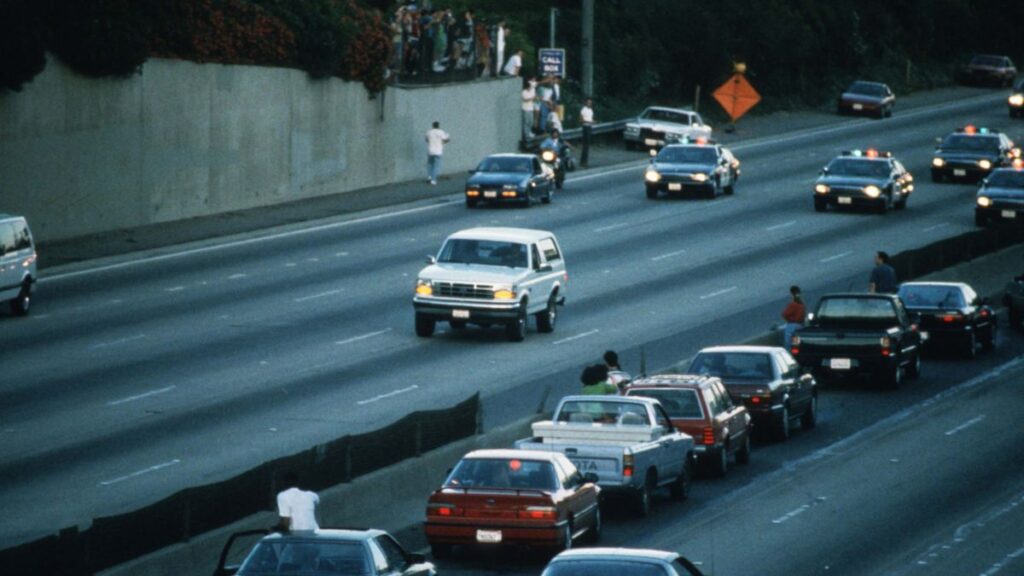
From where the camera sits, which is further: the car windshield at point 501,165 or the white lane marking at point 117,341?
the car windshield at point 501,165

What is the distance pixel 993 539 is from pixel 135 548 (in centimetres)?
992

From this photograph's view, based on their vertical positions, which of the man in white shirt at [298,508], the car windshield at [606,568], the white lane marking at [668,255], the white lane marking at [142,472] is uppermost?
the car windshield at [606,568]

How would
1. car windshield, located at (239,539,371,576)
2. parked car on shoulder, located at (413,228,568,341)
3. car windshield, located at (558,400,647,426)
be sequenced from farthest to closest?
parked car on shoulder, located at (413,228,568,341)
car windshield, located at (558,400,647,426)
car windshield, located at (239,539,371,576)

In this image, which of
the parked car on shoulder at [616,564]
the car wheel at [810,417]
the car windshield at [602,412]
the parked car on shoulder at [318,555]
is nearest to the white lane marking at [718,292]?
the car wheel at [810,417]

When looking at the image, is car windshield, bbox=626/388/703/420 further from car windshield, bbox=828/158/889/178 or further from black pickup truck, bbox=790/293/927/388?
car windshield, bbox=828/158/889/178

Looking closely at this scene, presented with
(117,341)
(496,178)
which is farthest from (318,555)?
(496,178)

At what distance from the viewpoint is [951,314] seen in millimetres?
41562

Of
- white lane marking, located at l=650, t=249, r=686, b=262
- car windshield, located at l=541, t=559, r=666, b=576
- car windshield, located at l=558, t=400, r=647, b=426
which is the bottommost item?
white lane marking, located at l=650, t=249, r=686, b=262

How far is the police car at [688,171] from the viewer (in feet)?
200

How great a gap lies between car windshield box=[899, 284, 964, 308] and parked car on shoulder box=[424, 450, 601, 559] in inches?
802

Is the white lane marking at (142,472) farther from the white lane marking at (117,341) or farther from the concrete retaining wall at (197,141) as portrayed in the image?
the concrete retaining wall at (197,141)

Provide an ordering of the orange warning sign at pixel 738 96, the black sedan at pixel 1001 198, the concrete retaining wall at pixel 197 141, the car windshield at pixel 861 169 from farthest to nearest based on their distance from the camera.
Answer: the orange warning sign at pixel 738 96
the car windshield at pixel 861 169
the black sedan at pixel 1001 198
the concrete retaining wall at pixel 197 141

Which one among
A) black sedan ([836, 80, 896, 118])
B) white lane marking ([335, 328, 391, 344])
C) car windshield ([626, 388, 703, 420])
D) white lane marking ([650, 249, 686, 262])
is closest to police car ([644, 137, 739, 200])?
white lane marking ([650, 249, 686, 262])

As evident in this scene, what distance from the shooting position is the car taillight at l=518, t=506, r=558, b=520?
22422 mm
